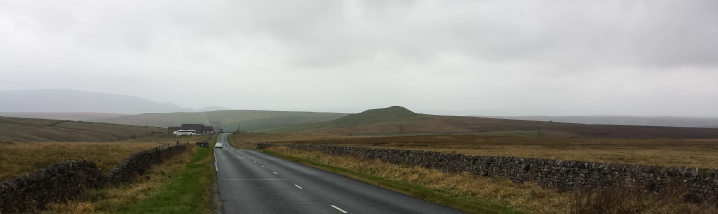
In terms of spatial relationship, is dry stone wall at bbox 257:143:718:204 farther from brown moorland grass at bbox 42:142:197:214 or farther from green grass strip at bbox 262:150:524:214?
brown moorland grass at bbox 42:142:197:214

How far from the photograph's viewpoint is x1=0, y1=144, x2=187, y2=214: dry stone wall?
14136 mm

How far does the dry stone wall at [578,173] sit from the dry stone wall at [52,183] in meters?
18.1

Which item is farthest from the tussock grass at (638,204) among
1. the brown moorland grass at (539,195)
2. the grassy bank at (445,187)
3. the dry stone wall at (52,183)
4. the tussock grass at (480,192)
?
the dry stone wall at (52,183)

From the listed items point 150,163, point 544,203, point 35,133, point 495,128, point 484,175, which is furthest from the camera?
point 495,128

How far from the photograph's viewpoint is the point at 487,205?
60.3 ft

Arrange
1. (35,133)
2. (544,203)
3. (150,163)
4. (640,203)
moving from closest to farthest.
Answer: (640,203) → (544,203) → (150,163) → (35,133)

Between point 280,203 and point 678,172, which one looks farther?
point 280,203

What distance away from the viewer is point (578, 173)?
20.4 m

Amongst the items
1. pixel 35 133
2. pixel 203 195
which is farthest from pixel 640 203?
pixel 35 133

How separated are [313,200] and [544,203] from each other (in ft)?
28.4

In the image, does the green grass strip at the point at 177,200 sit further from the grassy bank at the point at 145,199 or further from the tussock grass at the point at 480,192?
the tussock grass at the point at 480,192

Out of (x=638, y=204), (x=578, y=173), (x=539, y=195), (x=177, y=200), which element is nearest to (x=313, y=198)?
(x=177, y=200)

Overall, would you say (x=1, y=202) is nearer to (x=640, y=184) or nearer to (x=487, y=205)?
(x=487, y=205)

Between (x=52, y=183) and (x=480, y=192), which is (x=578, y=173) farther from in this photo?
(x=52, y=183)
